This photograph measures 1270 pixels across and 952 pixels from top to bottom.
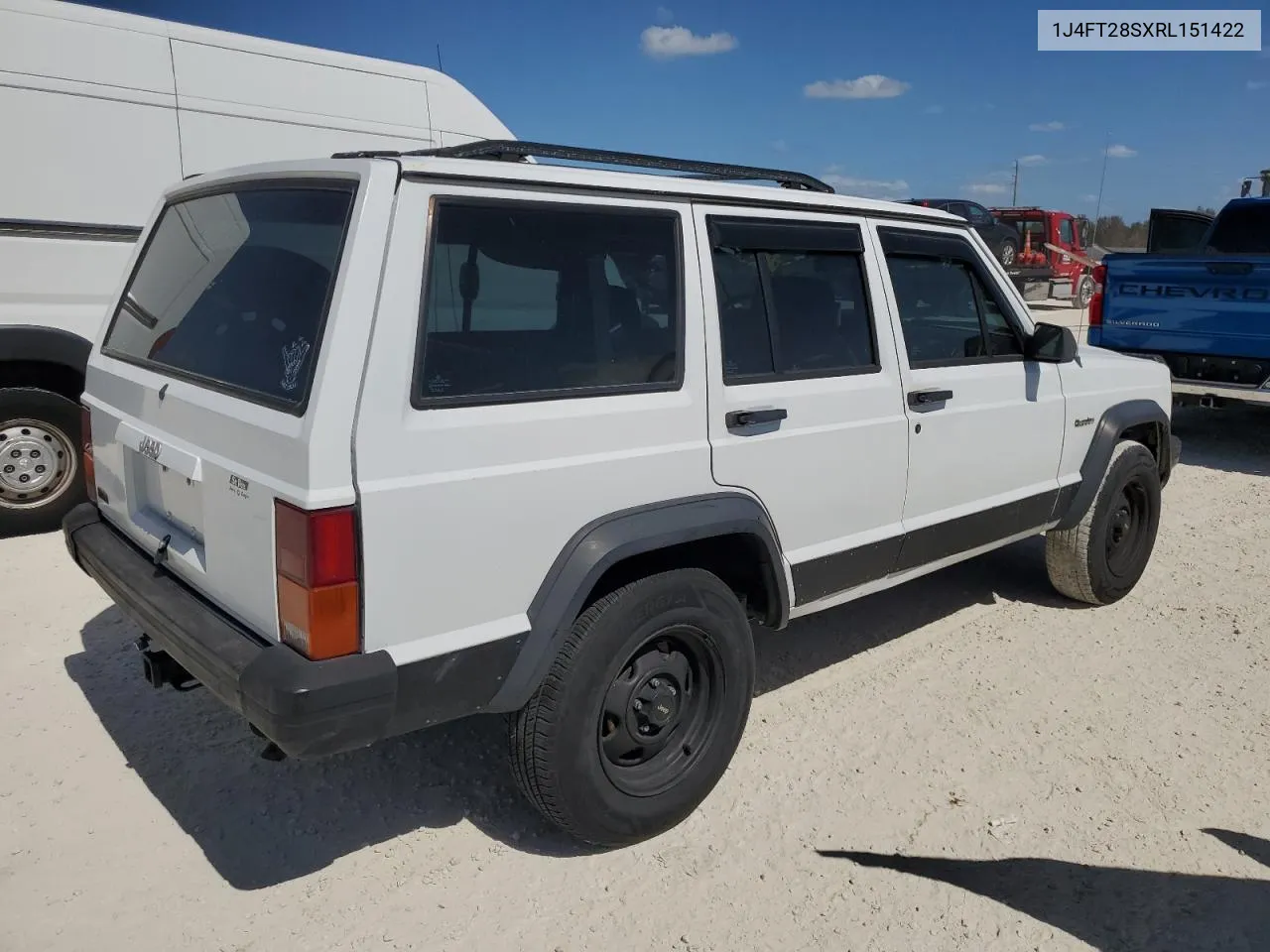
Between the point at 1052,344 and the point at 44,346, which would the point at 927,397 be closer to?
the point at 1052,344

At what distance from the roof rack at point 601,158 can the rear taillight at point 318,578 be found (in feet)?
3.05

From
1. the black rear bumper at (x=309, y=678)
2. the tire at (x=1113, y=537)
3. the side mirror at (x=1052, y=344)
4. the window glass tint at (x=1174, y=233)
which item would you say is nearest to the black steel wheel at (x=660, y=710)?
the black rear bumper at (x=309, y=678)

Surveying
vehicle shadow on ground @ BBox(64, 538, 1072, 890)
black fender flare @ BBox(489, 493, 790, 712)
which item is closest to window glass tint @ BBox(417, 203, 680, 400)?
black fender flare @ BBox(489, 493, 790, 712)

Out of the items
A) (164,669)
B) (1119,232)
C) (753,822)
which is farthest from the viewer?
(1119,232)

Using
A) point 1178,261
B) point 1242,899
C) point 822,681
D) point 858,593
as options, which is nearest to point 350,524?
point 858,593

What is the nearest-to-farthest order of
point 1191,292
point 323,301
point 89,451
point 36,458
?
point 323,301 → point 89,451 → point 36,458 → point 1191,292

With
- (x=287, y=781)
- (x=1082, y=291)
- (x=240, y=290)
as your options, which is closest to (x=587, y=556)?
(x=240, y=290)

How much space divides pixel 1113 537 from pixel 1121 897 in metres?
2.61

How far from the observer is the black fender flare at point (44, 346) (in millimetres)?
4941

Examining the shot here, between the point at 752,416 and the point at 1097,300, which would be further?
the point at 1097,300

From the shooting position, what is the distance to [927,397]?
3.49m

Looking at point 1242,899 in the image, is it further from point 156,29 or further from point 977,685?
point 156,29

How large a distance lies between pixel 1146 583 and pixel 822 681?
241cm

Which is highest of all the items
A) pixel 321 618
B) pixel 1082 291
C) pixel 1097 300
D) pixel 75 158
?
pixel 1082 291
